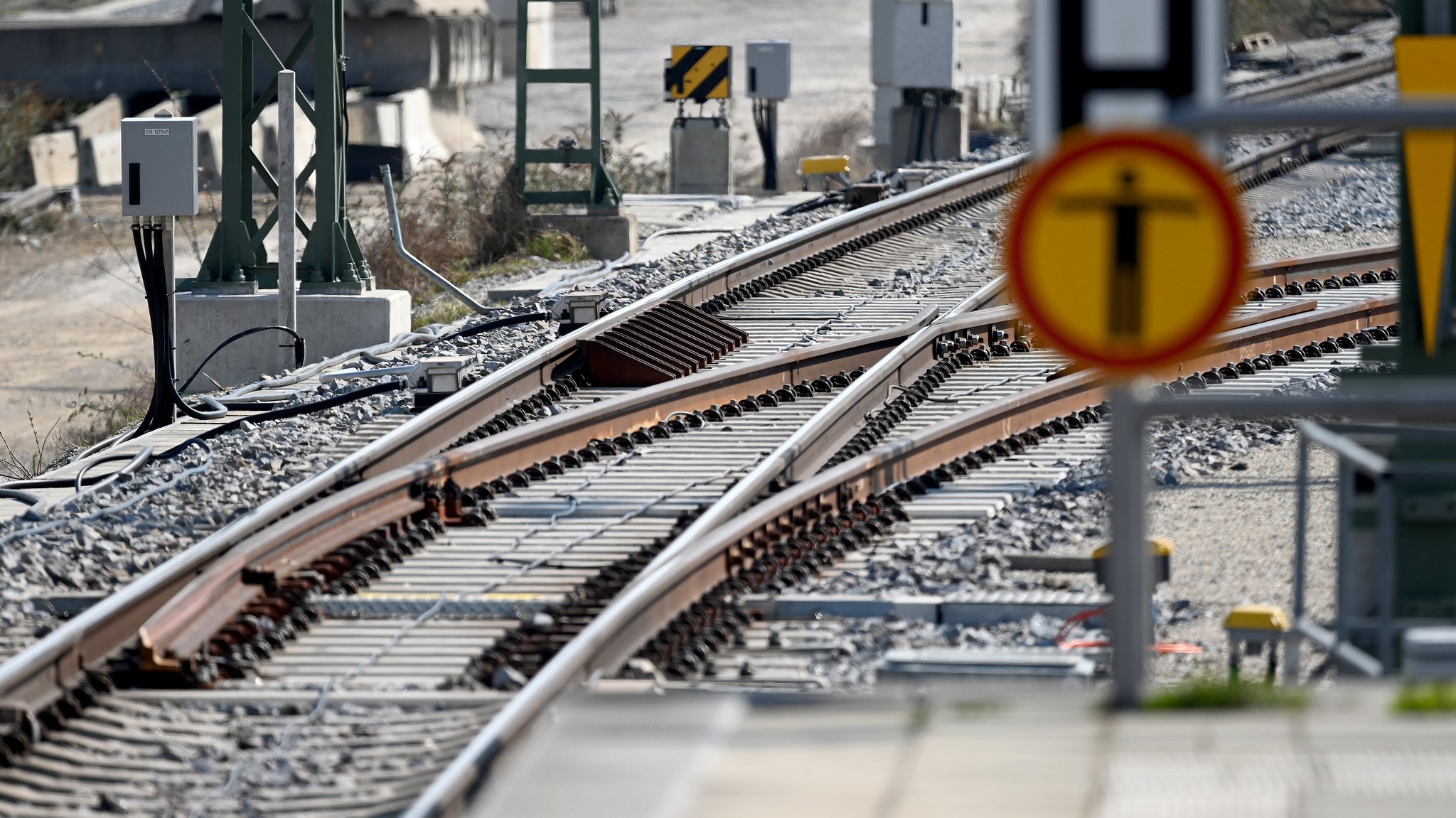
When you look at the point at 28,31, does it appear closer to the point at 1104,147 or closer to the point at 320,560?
the point at 320,560

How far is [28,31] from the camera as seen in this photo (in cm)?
3466

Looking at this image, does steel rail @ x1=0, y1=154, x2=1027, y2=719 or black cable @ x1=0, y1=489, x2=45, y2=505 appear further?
black cable @ x1=0, y1=489, x2=45, y2=505

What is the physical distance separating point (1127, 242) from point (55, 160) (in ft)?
90.5

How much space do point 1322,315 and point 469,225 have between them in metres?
9.50

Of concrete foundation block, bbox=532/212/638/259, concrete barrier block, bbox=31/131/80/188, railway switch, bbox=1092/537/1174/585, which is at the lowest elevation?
railway switch, bbox=1092/537/1174/585

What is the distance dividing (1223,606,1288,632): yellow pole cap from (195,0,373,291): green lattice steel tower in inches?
363

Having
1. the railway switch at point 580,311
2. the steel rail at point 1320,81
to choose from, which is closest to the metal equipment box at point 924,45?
the steel rail at point 1320,81

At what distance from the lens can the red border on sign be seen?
11.7ft

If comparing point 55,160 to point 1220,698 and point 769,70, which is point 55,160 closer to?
point 769,70

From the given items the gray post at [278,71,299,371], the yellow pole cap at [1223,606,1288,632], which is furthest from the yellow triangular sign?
the gray post at [278,71,299,371]

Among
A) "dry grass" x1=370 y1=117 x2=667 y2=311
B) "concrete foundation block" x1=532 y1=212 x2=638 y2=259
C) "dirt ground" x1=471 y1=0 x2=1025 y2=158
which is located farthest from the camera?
"dirt ground" x1=471 y1=0 x2=1025 y2=158

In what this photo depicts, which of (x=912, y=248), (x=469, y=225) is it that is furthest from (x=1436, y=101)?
(x=469, y=225)

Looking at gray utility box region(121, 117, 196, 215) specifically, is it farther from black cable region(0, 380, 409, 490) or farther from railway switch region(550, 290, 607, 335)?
railway switch region(550, 290, 607, 335)

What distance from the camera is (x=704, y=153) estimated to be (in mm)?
24359
